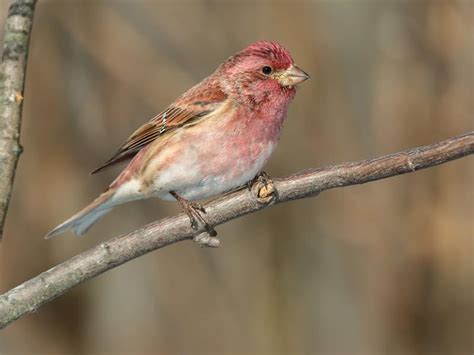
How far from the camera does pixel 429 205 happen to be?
27.4 feet

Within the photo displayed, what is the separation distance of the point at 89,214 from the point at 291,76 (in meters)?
2.02

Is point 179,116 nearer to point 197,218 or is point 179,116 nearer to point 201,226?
point 197,218

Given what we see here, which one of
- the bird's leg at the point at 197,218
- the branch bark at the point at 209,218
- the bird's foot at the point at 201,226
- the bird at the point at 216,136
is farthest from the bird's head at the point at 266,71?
the branch bark at the point at 209,218

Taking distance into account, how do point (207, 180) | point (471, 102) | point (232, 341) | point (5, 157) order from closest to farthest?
point (5, 157) → point (207, 180) → point (471, 102) → point (232, 341)

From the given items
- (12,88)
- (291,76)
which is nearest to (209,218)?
(12,88)

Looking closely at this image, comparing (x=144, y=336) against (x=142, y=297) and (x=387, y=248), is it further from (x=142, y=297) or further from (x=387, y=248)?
(x=387, y=248)

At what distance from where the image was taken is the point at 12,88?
436cm

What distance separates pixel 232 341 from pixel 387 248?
207 centimetres

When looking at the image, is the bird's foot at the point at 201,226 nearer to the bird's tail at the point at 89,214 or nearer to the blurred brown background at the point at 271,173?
the bird's tail at the point at 89,214

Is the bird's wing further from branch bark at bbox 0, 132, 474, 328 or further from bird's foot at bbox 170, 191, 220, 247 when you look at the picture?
branch bark at bbox 0, 132, 474, 328

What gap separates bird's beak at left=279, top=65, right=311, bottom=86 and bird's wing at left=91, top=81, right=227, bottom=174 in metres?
0.48

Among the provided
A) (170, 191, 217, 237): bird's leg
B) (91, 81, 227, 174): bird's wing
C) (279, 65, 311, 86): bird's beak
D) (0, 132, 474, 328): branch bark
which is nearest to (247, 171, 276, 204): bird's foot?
(0, 132, 474, 328): branch bark

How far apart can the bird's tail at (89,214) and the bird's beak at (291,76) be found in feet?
5.33

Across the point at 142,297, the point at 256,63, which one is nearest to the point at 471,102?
the point at 256,63
